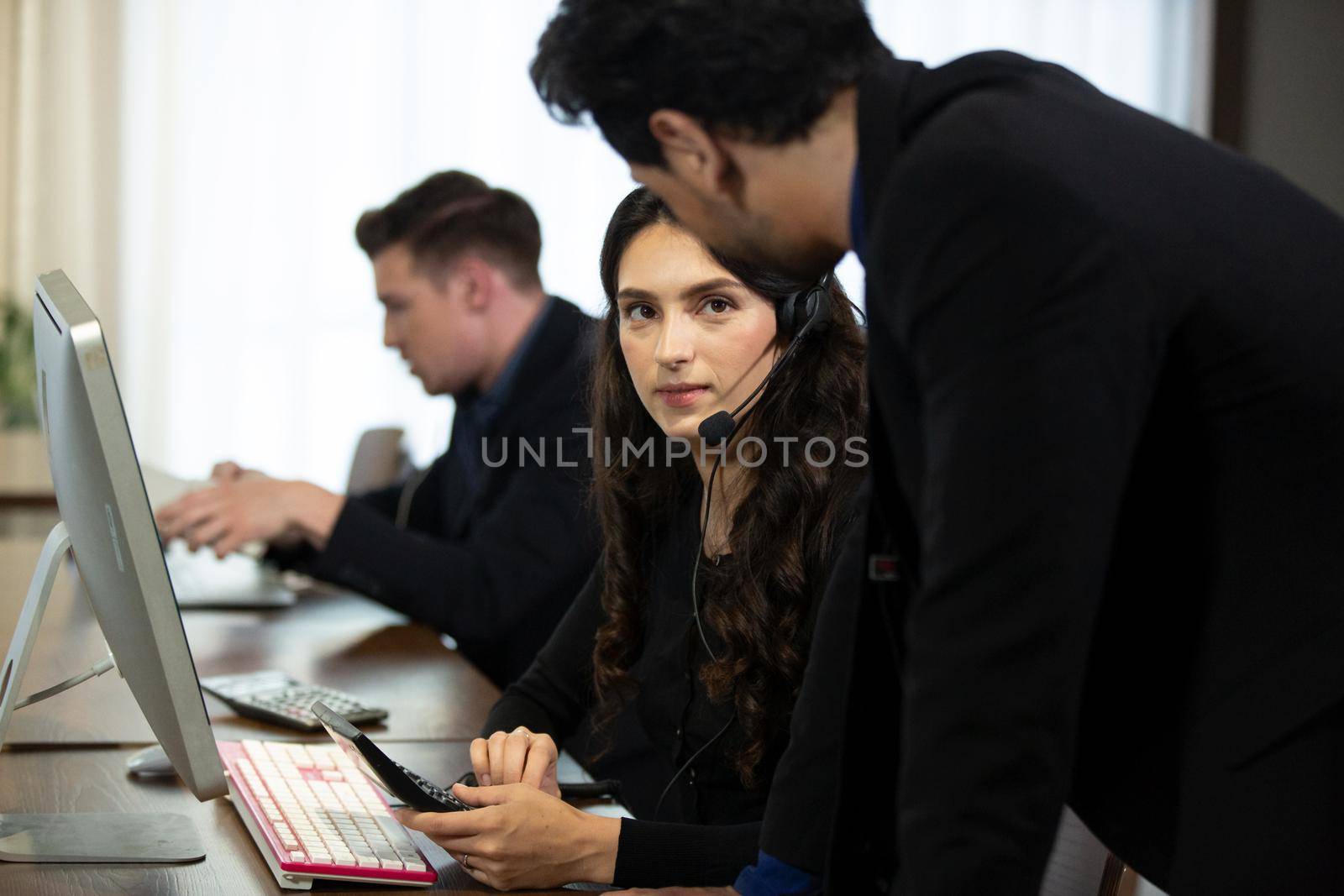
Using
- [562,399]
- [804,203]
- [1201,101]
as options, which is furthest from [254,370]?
[804,203]

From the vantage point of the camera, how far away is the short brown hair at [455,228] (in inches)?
97.2

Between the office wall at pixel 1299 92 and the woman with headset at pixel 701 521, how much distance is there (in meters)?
3.54

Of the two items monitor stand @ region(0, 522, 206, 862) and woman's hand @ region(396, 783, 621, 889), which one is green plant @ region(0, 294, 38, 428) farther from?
woman's hand @ region(396, 783, 621, 889)

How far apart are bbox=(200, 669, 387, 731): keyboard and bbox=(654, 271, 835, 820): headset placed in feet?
1.18

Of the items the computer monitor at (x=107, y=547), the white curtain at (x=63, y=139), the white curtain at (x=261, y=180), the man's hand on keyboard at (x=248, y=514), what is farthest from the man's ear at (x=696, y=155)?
the white curtain at (x=63, y=139)

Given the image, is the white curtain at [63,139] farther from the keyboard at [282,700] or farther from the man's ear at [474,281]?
the keyboard at [282,700]

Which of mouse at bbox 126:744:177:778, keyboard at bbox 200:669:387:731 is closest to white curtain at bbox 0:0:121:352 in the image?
keyboard at bbox 200:669:387:731

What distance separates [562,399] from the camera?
2232 millimetres

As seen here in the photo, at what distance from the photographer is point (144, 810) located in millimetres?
1125

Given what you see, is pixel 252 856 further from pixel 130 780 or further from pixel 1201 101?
pixel 1201 101

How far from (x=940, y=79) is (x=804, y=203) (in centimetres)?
10

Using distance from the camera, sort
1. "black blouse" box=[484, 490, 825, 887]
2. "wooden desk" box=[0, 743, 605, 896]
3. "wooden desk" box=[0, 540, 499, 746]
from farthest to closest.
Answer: "wooden desk" box=[0, 540, 499, 746] → "black blouse" box=[484, 490, 825, 887] → "wooden desk" box=[0, 743, 605, 896]

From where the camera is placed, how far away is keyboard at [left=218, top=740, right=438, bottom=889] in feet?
3.14

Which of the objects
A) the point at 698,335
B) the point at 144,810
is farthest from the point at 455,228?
the point at 144,810
